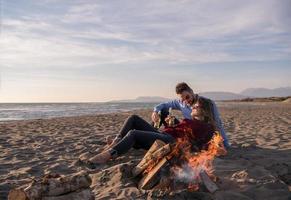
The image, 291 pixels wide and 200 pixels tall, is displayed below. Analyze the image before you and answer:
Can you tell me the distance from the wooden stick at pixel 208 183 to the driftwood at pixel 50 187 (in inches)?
60.8

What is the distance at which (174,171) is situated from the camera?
5035 millimetres

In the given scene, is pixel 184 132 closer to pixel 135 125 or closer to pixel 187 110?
pixel 187 110

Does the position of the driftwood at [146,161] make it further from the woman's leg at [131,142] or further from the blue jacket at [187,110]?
the blue jacket at [187,110]

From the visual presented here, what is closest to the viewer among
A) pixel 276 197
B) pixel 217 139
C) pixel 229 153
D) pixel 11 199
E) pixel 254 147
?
pixel 11 199

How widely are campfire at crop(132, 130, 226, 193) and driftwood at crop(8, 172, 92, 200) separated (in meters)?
1.00

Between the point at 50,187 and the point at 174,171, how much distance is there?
1.66m

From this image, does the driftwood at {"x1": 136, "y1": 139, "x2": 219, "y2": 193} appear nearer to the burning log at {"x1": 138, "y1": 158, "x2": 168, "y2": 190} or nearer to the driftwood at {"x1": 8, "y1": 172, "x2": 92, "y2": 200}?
the burning log at {"x1": 138, "y1": 158, "x2": 168, "y2": 190}

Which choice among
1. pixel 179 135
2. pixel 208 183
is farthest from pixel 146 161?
pixel 179 135

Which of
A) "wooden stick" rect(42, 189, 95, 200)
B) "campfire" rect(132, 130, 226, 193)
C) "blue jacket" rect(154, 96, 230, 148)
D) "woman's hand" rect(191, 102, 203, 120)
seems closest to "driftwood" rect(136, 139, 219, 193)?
"campfire" rect(132, 130, 226, 193)

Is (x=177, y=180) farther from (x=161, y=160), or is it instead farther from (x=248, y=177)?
(x=248, y=177)

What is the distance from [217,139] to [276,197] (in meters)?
1.84

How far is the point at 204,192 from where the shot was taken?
193 inches

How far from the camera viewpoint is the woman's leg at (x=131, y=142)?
6645 mm

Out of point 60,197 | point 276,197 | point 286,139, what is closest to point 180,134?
point 276,197
